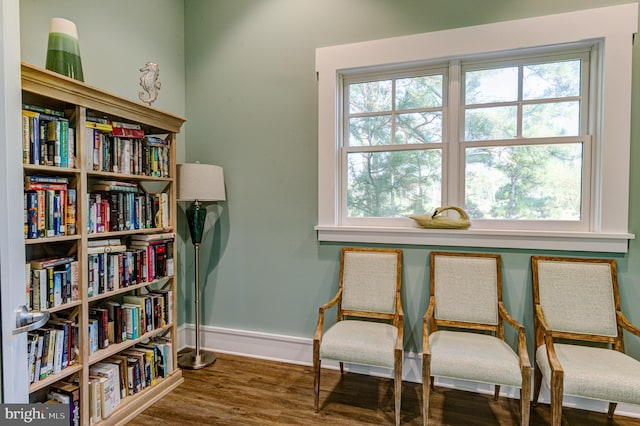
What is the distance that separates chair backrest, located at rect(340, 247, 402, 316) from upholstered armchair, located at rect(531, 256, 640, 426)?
2.85 ft

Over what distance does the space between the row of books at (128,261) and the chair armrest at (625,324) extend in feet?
9.26

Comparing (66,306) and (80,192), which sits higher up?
(80,192)

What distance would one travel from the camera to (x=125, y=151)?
6.84 feet

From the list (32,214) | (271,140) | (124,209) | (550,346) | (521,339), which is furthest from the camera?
(271,140)

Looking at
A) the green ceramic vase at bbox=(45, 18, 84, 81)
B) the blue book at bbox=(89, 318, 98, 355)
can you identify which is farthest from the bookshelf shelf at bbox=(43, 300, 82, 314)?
the green ceramic vase at bbox=(45, 18, 84, 81)

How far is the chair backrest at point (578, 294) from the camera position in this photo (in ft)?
6.62

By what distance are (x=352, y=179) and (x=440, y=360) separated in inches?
56.2

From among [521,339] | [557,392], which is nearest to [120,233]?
[521,339]

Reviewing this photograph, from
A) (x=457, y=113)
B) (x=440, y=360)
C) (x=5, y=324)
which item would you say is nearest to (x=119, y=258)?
(x=5, y=324)

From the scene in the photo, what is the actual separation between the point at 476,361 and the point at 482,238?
84cm

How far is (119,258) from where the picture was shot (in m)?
2.04

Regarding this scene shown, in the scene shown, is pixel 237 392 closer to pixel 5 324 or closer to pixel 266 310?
pixel 266 310

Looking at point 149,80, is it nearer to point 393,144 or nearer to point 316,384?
point 393,144

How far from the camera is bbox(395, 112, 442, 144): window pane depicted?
98.8 inches
